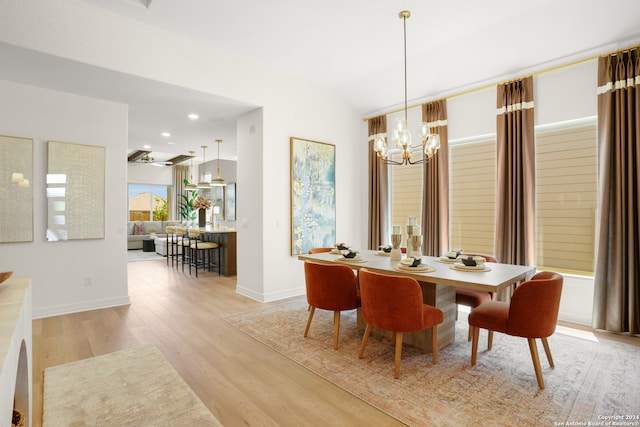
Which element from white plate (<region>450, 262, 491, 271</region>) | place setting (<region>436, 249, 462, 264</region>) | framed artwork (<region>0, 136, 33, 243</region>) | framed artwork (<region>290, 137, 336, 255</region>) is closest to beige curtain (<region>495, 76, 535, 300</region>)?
place setting (<region>436, 249, 462, 264</region>)

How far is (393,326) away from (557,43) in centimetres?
344

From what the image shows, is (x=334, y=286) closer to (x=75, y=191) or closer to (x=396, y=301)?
(x=396, y=301)

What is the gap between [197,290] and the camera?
523 centimetres

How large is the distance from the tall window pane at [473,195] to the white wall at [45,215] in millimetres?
4553

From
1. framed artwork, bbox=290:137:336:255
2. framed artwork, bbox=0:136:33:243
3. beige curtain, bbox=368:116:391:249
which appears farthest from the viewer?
beige curtain, bbox=368:116:391:249

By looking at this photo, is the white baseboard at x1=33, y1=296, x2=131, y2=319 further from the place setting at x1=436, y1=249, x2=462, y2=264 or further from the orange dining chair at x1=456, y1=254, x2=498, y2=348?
the orange dining chair at x1=456, y1=254, x2=498, y2=348

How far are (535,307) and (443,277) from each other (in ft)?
2.08

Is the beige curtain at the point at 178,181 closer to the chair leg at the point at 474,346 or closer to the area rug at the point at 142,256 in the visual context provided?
the area rug at the point at 142,256

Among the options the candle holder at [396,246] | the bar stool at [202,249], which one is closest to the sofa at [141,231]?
the bar stool at [202,249]

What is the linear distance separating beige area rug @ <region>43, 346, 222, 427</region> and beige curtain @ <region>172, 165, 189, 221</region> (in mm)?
10025

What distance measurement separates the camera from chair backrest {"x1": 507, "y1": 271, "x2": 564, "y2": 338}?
2.32m

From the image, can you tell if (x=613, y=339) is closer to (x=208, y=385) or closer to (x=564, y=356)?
(x=564, y=356)

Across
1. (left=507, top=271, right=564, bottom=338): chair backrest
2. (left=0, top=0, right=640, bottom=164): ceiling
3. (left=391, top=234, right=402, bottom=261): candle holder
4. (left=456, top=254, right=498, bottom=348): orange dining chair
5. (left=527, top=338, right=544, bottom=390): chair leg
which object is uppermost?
(left=0, top=0, right=640, bottom=164): ceiling

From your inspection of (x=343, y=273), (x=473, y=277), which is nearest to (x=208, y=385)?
(x=343, y=273)
